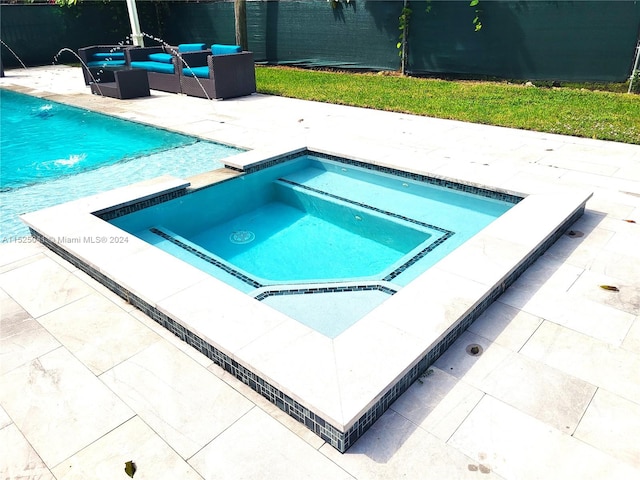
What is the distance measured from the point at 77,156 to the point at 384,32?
8.59 metres

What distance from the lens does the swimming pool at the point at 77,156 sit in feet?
19.2

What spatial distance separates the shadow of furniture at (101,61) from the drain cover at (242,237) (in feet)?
27.9

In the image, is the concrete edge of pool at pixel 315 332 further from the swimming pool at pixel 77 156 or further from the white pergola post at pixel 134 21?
the white pergola post at pixel 134 21

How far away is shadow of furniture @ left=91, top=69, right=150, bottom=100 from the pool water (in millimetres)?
6140

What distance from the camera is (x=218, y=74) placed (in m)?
10.3

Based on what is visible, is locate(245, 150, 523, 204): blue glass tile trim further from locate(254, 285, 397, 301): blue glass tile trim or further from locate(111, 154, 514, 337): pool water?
locate(254, 285, 397, 301): blue glass tile trim

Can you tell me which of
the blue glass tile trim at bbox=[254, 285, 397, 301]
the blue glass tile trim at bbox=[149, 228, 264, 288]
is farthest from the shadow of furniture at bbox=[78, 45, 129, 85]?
the blue glass tile trim at bbox=[254, 285, 397, 301]

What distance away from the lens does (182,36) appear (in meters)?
17.6

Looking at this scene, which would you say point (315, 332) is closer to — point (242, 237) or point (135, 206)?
point (242, 237)

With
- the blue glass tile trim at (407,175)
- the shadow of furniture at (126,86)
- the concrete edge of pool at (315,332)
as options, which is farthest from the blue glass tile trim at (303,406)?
the shadow of furniture at (126,86)

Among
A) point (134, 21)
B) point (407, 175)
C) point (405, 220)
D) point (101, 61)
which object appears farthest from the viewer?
point (134, 21)

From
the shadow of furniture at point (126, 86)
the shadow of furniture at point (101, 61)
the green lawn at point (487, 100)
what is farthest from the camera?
the shadow of furniture at point (101, 61)

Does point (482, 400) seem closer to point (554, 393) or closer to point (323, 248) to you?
point (554, 393)

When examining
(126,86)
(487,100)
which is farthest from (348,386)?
(126,86)
